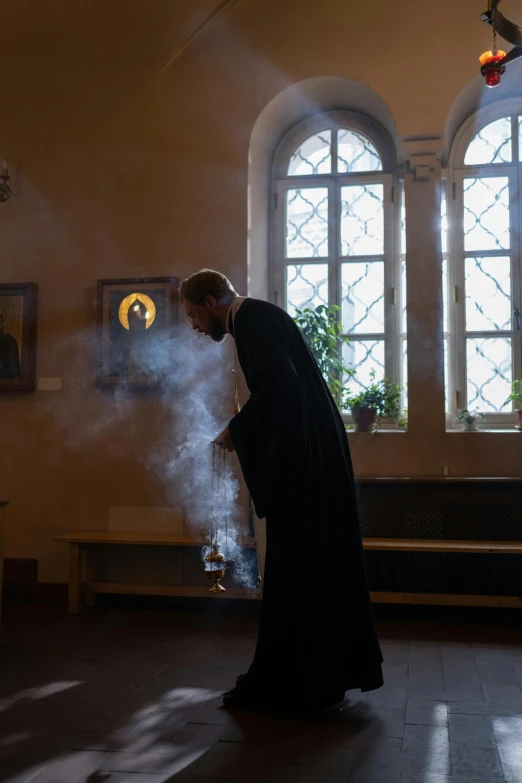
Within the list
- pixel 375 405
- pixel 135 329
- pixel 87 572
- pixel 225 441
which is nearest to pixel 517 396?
pixel 375 405

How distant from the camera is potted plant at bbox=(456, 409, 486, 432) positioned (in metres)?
5.95

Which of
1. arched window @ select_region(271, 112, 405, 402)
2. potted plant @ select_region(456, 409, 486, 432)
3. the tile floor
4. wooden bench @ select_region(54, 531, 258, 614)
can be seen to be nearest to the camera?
the tile floor

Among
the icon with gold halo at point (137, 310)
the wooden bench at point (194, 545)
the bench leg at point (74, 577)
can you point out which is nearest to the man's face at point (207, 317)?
the wooden bench at point (194, 545)

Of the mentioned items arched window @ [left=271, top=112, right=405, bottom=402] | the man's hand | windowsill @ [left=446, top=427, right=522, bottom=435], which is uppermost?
arched window @ [left=271, top=112, right=405, bottom=402]

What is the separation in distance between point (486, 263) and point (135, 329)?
2.88m

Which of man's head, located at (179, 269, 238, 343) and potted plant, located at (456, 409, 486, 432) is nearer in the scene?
man's head, located at (179, 269, 238, 343)

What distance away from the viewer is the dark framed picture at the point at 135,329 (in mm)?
6047

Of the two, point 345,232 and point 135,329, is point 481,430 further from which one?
point 135,329

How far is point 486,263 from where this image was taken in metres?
6.34

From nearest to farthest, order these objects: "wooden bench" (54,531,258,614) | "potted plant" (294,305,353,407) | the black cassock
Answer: the black cassock → "wooden bench" (54,531,258,614) → "potted plant" (294,305,353,407)

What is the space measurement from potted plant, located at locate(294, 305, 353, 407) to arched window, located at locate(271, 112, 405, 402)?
0.14 m

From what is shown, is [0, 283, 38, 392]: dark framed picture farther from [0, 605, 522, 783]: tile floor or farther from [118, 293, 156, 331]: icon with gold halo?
[0, 605, 522, 783]: tile floor

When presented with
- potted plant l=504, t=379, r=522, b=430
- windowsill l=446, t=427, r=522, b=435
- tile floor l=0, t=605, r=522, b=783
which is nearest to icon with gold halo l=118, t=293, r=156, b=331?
tile floor l=0, t=605, r=522, b=783

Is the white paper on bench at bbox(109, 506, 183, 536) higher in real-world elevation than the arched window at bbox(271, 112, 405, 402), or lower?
lower
